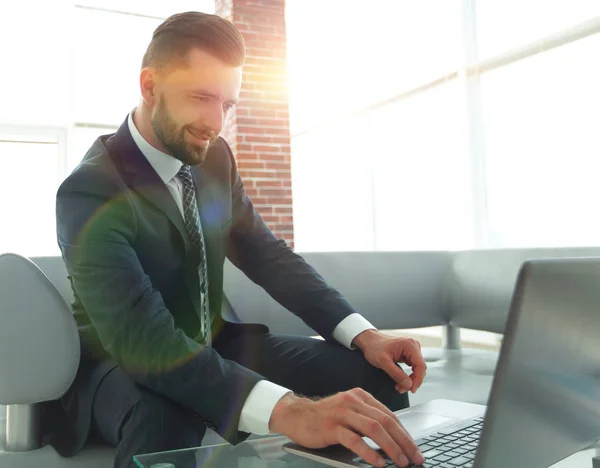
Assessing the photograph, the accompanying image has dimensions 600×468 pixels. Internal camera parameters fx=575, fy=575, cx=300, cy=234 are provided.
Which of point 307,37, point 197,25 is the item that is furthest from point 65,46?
point 197,25

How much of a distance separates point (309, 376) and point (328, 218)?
5835 mm

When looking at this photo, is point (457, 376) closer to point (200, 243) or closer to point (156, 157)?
point (200, 243)

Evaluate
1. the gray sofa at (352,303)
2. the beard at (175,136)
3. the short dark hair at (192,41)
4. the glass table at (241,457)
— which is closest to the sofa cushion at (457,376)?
the gray sofa at (352,303)

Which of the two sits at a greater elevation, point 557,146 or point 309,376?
point 557,146

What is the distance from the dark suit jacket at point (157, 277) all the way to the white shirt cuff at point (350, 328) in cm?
2

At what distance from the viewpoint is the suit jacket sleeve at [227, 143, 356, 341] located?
4.45ft

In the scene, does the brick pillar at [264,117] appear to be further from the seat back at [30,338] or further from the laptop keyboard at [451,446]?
the laptop keyboard at [451,446]

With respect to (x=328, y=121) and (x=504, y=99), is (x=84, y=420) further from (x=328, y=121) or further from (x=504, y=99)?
(x=328, y=121)

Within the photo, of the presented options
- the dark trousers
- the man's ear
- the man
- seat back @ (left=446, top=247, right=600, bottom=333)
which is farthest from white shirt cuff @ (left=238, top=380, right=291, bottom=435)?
seat back @ (left=446, top=247, right=600, bottom=333)

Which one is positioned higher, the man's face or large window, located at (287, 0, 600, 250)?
large window, located at (287, 0, 600, 250)

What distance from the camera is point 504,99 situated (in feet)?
14.3

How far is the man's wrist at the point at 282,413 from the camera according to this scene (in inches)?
31.5

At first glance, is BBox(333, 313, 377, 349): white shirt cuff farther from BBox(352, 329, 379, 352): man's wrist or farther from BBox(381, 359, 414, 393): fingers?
BBox(381, 359, 414, 393): fingers

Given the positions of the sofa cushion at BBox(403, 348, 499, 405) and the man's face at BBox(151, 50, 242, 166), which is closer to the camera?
the man's face at BBox(151, 50, 242, 166)
